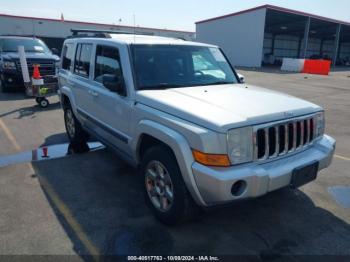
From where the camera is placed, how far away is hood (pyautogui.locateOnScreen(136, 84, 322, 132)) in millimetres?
2830

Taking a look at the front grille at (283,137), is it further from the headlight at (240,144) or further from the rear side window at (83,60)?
the rear side window at (83,60)

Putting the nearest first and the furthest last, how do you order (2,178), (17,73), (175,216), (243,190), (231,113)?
(243,190) → (231,113) → (175,216) → (2,178) → (17,73)

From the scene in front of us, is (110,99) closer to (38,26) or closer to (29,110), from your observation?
(29,110)

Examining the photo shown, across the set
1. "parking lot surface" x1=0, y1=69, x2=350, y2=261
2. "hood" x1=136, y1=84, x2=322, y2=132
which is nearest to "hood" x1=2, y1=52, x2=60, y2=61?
"parking lot surface" x1=0, y1=69, x2=350, y2=261

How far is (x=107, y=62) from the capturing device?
4277mm

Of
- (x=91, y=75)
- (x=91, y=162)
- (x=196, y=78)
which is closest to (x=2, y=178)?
(x=91, y=162)

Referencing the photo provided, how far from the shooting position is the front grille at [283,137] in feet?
9.55

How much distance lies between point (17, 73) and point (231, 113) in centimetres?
1095

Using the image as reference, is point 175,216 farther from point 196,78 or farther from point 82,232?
point 196,78

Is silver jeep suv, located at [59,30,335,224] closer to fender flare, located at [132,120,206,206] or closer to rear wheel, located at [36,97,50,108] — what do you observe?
fender flare, located at [132,120,206,206]

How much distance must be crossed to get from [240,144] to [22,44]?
12543mm

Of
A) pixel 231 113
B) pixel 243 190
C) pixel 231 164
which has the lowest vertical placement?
pixel 243 190

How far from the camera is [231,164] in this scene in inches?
109

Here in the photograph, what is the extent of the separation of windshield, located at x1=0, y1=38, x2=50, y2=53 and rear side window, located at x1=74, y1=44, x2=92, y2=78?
847 cm
